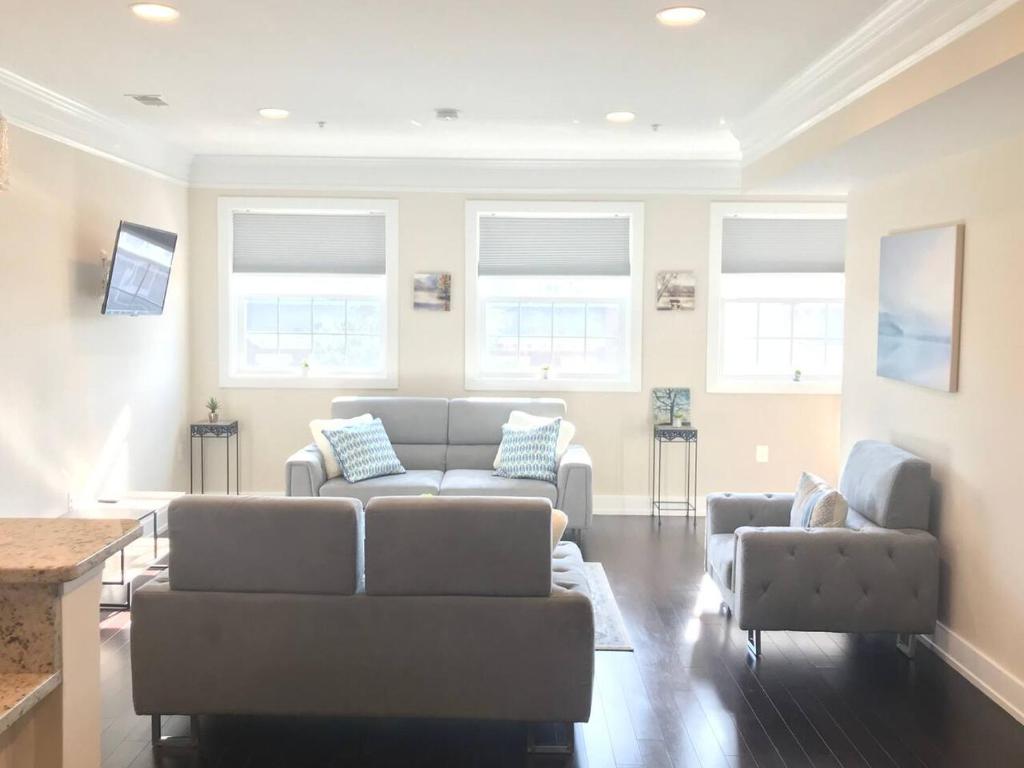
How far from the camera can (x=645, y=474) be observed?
759cm

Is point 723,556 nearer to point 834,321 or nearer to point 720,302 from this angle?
point 720,302

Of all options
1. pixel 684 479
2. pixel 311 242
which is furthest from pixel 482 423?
pixel 311 242

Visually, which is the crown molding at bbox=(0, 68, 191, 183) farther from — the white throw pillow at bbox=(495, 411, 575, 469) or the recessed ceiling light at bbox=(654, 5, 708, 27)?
the recessed ceiling light at bbox=(654, 5, 708, 27)

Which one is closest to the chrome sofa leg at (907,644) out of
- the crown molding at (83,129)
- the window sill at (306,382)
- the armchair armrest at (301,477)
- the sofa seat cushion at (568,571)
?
the sofa seat cushion at (568,571)

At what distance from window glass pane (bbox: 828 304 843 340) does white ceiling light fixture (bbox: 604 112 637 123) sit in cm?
262

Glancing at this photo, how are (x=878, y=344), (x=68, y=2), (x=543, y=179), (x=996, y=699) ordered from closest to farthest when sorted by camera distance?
(x=68, y=2), (x=996, y=699), (x=878, y=344), (x=543, y=179)

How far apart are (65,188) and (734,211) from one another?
15.0 ft

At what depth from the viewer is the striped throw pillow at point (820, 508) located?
4.50 m

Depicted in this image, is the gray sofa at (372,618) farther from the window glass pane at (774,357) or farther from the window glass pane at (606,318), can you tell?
the window glass pane at (774,357)

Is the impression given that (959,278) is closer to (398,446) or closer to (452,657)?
(452,657)

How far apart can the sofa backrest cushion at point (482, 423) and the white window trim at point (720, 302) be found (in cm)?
130

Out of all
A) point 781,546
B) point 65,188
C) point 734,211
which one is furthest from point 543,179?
point 781,546

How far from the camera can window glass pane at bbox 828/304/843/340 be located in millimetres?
7578

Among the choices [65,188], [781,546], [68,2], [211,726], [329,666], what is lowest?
[211,726]
